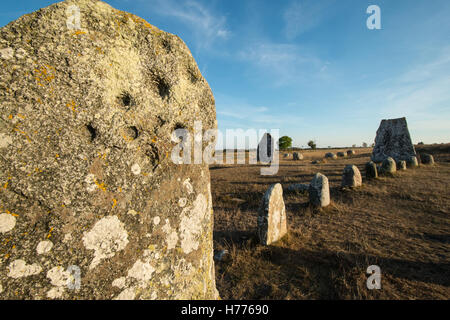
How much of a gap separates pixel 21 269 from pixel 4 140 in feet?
2.24

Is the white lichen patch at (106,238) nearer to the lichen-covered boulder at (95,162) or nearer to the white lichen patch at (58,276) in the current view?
the lichen-covered boulder at (95,162)

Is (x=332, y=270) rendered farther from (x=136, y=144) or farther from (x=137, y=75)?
(x=137, y=75)

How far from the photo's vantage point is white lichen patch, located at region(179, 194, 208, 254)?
168 cm

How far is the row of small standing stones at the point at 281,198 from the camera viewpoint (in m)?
4.38

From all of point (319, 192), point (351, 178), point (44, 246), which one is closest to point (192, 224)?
point (44, 246)

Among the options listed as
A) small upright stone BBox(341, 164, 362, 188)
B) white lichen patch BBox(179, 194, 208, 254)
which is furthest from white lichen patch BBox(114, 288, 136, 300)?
small upright stone BBox(341, 164, 362, 188)

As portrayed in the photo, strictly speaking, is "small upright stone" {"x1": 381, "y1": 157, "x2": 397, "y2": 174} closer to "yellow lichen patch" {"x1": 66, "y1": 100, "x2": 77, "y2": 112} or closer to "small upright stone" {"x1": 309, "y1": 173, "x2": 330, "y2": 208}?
"small upright stone" {"x1": 309, "y1": 173, "x2": 330, "y2": 208}

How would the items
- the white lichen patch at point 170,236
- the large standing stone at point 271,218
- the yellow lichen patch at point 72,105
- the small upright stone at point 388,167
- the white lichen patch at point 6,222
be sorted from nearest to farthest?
the white lichen patch at point 6,222, the yellow lichen patch at point 72,105, the white lichen patch at point 170,236, the large standing stone at point 271,218, the small upright stone at point 388,167

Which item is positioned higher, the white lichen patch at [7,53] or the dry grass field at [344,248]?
the white lichen patch at [7,53]

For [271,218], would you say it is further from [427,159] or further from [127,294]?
[427,159]

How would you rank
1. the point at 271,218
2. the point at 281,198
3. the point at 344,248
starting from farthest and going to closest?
the point at 281,198 < the point at 271,218 < the point at 344,248

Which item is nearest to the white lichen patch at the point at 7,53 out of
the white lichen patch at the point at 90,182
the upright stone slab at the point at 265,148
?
the white lichen patch at the point at 90,182

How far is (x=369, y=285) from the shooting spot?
9.76 feet

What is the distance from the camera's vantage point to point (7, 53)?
107 centimetres
